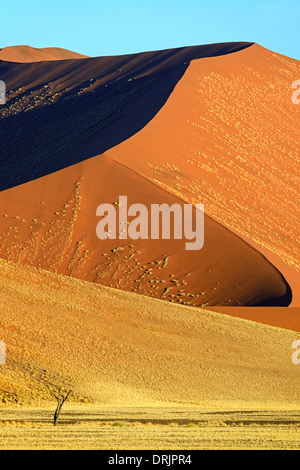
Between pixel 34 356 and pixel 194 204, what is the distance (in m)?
16.8

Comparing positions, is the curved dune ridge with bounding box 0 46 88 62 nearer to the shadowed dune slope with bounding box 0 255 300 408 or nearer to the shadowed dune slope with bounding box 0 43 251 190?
the shadowed dune slope with bounding box 0 43 251 190

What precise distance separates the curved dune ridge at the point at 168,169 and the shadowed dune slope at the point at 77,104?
0.75ft

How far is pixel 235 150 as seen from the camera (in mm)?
53219

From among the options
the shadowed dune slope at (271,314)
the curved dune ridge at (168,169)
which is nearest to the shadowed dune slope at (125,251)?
the curved dune ridge at (168,169)

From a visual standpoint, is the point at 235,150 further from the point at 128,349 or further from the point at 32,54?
the point at 32,54

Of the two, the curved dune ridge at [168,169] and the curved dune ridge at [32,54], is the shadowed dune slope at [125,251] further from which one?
the curved dune ridge at [32,54]

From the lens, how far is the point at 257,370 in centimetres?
2712

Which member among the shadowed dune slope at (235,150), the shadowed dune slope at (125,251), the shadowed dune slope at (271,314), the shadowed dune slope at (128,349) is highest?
the shadowed dune slope at (235,150)

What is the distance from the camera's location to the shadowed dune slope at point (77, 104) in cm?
5562

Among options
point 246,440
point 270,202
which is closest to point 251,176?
point 270,202

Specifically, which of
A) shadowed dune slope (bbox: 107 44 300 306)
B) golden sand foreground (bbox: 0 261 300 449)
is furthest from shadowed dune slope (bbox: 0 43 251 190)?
golden sand foreground (bbox: 0 261 300 449)

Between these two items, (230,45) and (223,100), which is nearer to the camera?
(223,100)

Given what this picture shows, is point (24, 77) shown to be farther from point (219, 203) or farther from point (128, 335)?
point (128, 335)

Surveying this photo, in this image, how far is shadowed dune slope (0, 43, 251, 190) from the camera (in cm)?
5562
